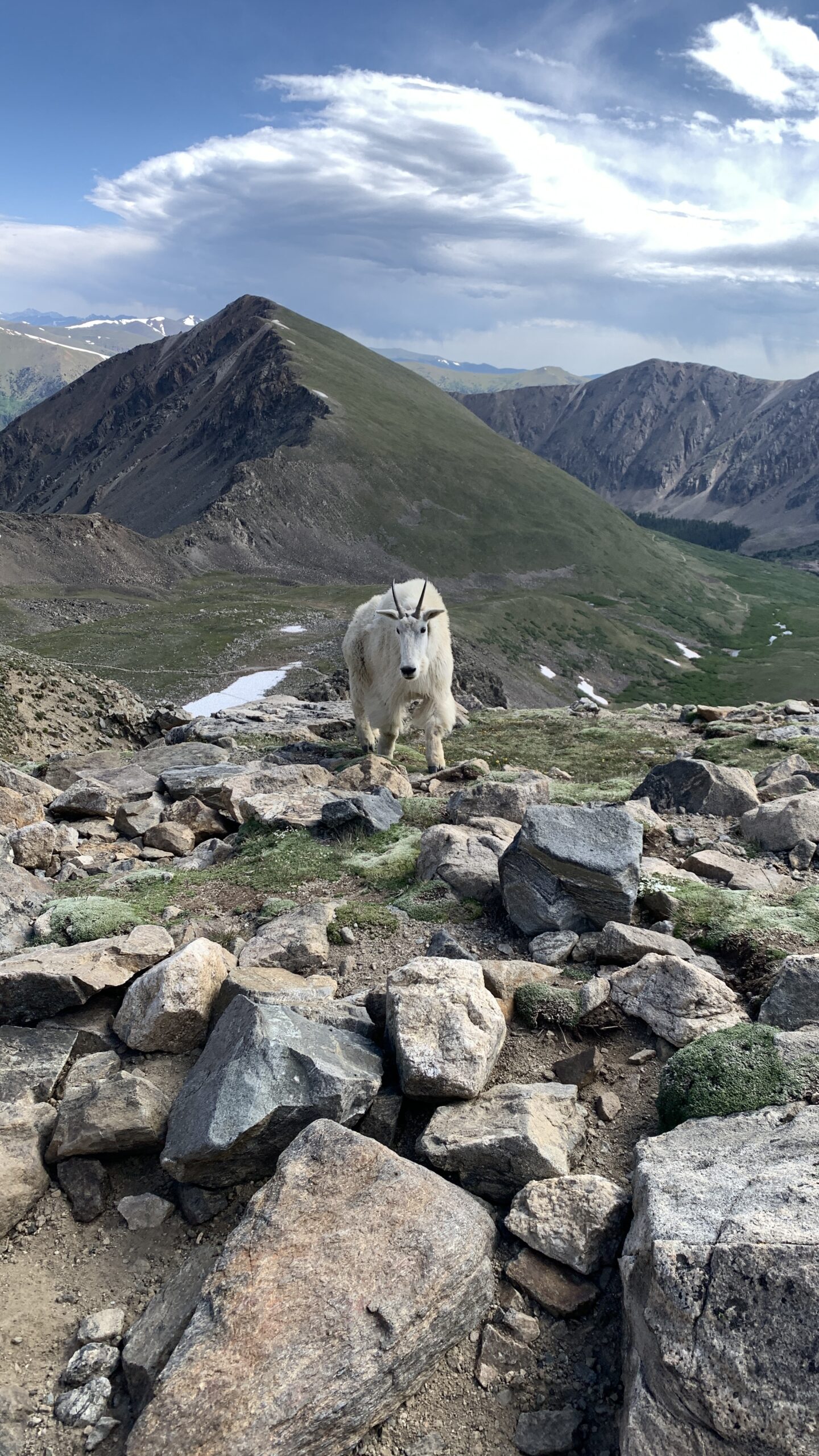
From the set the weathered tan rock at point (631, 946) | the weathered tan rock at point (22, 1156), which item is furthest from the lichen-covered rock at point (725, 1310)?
the weathered tan rock at point (22, 1156)

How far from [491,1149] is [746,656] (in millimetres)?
181768

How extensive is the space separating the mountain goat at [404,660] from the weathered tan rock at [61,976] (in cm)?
1147

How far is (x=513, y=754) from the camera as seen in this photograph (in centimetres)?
2486

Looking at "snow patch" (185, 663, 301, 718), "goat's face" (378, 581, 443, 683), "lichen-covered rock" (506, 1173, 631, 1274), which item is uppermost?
"goat's face" (378, 581, 443, 683)

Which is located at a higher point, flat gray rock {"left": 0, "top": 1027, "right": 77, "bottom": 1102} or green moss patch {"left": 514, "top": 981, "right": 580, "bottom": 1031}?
green moss patch {"left": 514, "top": 981, "right": 580, "bottom": 1031}

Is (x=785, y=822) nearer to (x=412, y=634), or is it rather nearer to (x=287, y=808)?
(x=287, y=808)

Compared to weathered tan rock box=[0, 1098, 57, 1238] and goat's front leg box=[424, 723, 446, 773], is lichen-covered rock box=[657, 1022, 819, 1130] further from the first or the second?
goat's front leg box=[424, 723, 446, 773]

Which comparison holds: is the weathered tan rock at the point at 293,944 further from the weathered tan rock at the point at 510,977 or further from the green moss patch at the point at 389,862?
the weathered tan rock at the point at 510,977

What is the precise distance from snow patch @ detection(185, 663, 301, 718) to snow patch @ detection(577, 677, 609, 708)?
189ft

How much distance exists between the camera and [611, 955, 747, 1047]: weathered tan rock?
816cm

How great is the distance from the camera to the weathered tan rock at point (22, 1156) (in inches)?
265

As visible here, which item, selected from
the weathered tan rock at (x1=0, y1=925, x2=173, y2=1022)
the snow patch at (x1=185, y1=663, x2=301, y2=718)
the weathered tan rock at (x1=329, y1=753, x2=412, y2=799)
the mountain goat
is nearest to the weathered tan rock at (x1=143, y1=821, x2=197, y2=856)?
the weathered tan rock at (x1=329, y1=753, x2=412, y2=799)

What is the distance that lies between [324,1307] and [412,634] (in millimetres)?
15421

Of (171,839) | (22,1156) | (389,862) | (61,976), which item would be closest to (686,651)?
(171,839)
